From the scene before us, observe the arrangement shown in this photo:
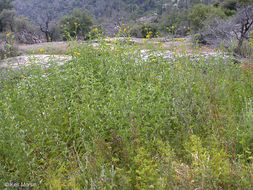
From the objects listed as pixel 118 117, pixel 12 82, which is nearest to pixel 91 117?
pixel 118 117

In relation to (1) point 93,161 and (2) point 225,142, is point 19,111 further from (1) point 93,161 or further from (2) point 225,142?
(2) point 225,142

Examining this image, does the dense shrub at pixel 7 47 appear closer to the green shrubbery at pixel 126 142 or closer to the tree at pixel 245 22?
the green shrubbery at pixel 126 142

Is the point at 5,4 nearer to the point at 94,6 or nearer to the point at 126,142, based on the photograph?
the point at 94,6

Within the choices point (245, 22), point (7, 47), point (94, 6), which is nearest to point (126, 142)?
point (7, 47)

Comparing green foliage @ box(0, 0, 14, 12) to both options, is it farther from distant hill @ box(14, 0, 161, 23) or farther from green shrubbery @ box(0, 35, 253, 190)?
green shrubbery @ box(0, 35, 253, 190)

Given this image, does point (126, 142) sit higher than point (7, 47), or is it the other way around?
point (7, 47)

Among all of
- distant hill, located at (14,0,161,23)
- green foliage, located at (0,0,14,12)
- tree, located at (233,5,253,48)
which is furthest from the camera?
distant hill, located at (14,0,161,23)

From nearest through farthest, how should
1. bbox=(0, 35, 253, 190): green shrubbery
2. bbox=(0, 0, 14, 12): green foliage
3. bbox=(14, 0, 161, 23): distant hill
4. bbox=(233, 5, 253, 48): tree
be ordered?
bbox=(0, 35, 253, 190): green shrubbery, bbox=(233, 5, 253, 48): tree, bbox=(0, 0, 14, 12): green foliage, bbox=(14, 0, 161, 23): distant hill

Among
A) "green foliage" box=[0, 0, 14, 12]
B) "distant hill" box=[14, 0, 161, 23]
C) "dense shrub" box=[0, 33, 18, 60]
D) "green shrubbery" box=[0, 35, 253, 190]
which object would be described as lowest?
"green shrubbery" box=[0, 35, 253, 190]

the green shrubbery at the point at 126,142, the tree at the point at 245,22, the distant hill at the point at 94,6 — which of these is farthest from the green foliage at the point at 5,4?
the green shrubbery at the point at 126,142

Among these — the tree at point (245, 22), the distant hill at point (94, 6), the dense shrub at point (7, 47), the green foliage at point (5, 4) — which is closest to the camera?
the dense shrub at point (7, 47)

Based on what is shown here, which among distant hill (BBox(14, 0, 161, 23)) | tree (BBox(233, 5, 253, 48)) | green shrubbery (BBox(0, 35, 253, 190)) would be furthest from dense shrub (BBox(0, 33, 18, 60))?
distant hill (BBox(14, 0, 161, 23))

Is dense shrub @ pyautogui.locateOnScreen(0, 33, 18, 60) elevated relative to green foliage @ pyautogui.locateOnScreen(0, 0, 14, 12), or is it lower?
lower

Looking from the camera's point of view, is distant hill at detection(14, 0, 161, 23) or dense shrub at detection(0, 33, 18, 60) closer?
dense shrub at detection(0, 33, 18, 60)
